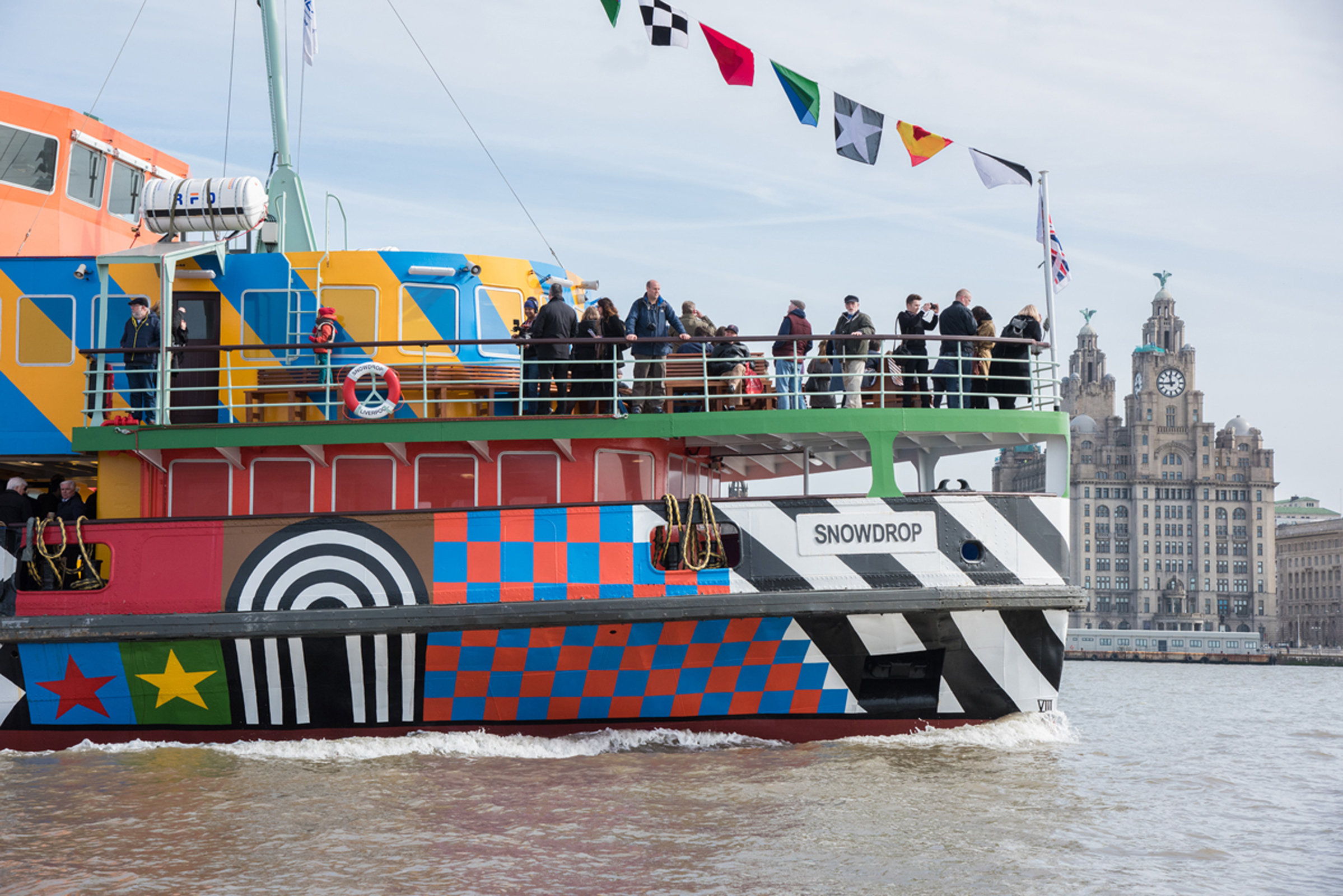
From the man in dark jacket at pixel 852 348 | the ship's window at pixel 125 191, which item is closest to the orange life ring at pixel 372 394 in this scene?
the man in dark jacket at pixel 852 348

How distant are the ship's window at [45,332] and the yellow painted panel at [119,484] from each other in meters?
1.44

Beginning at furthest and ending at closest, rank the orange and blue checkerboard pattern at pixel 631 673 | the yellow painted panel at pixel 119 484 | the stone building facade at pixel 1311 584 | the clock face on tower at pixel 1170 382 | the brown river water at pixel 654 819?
the clock face on tower at pixel 1170 382
the stone building facade at pixel 1311 584
the yellow painted panel at pixel 119 484
the orange and blue checkerboard pattern at pixel 631 673
the brown river water at pixel 654 819

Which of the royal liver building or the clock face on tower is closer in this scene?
the royal liver building

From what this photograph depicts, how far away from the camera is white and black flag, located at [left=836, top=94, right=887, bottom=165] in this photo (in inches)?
522

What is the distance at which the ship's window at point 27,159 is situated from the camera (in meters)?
14.0

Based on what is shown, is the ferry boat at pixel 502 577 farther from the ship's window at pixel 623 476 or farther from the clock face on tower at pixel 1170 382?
the clock face on tower at pixel 1170 382

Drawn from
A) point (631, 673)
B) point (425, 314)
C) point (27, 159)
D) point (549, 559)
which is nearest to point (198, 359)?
point (425, 314)

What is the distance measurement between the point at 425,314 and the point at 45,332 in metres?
3.81

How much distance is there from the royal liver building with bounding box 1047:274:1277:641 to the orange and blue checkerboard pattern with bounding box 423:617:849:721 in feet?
450

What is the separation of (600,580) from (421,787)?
232 centimetres

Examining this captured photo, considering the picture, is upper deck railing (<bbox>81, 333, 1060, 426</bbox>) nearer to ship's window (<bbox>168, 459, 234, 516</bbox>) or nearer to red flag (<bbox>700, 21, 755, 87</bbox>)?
ship's window (<bbox>168, 459, 234, 516</bbox>)

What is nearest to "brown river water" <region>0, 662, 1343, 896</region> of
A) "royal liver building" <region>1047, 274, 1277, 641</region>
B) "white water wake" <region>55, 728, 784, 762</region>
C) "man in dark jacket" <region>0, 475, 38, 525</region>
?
"white water wake" <region>55, 728, 784, 762</region>

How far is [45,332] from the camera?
41.5 ft

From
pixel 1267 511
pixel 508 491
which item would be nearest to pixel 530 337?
pixel 508 491
